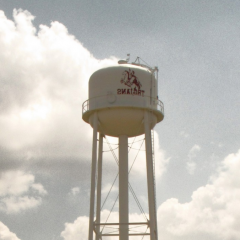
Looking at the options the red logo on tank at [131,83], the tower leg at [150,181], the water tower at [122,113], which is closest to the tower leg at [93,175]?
the water tower at [122,113]

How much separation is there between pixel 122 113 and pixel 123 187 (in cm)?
415

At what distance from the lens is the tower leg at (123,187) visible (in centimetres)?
2272

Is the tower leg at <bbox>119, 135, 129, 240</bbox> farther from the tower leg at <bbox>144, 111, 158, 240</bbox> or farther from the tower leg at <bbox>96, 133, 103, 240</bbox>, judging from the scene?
the tower leg at <bbox>144, 111, 158, 240</bbox>

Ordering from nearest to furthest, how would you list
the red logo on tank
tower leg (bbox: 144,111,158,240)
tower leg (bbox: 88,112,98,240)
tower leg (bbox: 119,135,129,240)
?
tower leg (bbox: 144,111,158,240), tower leg (bbox: 88,112,98,240), tower leg (bbox: 119,135,129,240), the red logo on tank

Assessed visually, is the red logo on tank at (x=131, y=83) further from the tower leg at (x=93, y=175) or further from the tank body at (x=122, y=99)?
the tower leg at (x=93, y=175)

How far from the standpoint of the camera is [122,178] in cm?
2388

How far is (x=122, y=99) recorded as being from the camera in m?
22.8

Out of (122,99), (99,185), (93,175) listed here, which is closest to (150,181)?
(93,175)

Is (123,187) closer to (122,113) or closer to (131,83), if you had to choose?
(122,113)

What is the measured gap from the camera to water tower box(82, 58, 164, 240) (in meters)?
22.6

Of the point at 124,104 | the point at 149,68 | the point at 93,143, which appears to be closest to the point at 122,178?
the point at 93,143

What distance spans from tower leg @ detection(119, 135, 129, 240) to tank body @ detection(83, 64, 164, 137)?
74 centimetres

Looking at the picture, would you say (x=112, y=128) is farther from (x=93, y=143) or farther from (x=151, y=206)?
(x=151, y=206)

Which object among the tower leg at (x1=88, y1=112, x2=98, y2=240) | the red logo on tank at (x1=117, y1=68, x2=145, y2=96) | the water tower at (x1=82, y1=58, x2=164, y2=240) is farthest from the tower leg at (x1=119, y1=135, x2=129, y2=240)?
the red logo on tank at (x1=117, y1=68, x2=145, y2=96)
